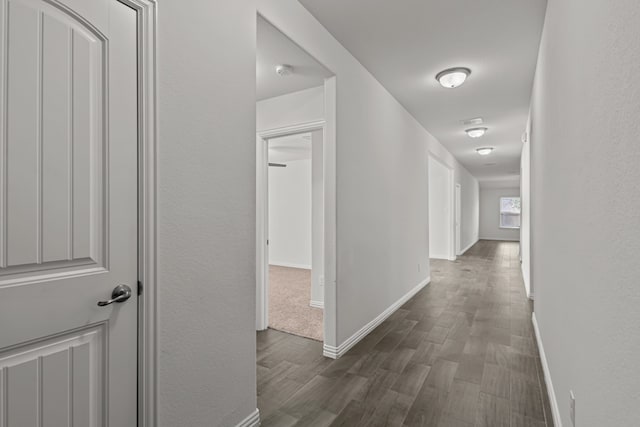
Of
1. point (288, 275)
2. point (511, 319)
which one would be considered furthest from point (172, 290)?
point (288, 275)

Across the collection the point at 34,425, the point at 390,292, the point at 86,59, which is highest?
the point at 86,59

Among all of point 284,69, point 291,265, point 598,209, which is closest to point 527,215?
point 291,265

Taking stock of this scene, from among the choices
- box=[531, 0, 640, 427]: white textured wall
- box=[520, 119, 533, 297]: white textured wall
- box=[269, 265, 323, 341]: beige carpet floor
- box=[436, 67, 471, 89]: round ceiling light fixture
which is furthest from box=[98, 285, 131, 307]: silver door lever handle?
box=[520, 119, 533, 297]: white textured wall

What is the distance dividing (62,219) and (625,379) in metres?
1.70

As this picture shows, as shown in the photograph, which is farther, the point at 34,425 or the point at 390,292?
the point at 390,292

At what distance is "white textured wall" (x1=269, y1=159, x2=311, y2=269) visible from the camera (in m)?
7.13

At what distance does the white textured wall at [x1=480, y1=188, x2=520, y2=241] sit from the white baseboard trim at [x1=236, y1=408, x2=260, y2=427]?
1508cm

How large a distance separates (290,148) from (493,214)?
1216 centimetres

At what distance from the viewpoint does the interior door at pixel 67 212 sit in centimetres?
96

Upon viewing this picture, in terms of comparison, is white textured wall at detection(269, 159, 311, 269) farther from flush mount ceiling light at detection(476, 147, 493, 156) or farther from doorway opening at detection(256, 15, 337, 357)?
flush mount ceiling light at detection(476, 147, 493, 156)

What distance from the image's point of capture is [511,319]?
3621mm

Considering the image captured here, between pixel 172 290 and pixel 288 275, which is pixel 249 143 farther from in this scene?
pixel 288 275

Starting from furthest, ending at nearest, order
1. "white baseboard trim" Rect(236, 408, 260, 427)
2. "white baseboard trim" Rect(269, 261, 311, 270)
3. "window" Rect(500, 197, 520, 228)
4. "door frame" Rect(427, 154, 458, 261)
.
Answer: "window" Rect(500, 197, 520, 228) → "door frame" Rect(427, 154, 458, 261) → "white baseboard trim" Rect(269, 261, 311, 270) → "white baseboard trim" Rect(236, 408, 260, 427)

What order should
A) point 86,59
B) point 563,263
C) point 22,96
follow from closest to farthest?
point 22,96, point 86,59, point 563,263
